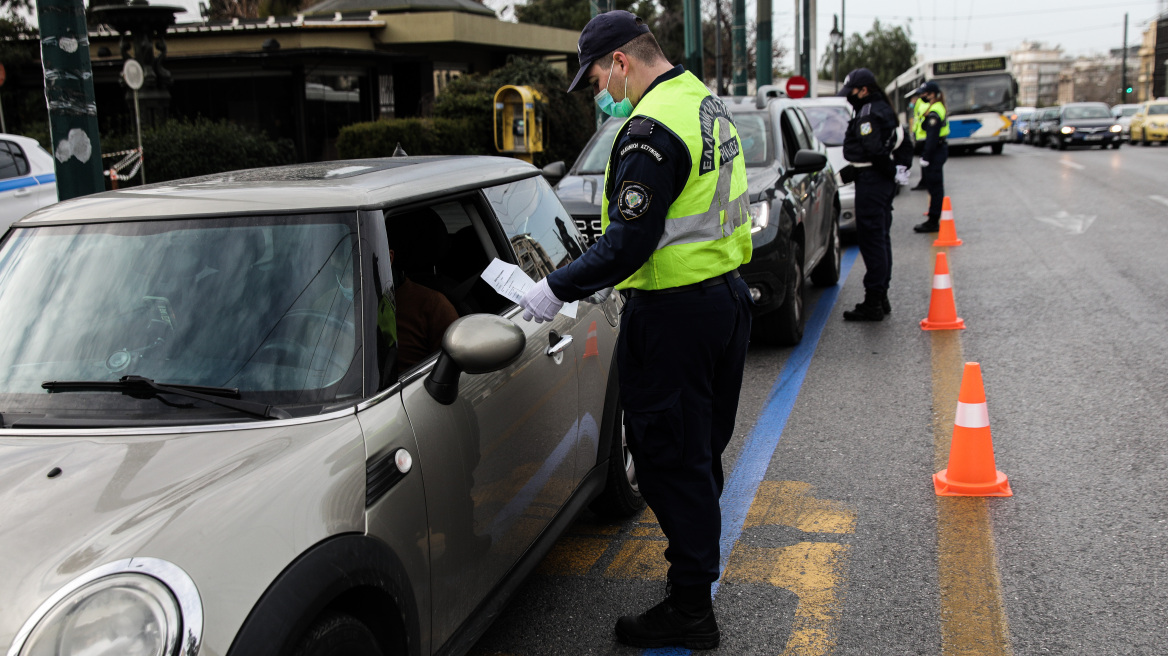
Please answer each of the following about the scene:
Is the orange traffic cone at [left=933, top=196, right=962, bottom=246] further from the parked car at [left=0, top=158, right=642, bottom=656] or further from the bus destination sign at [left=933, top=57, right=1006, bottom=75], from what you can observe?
the bus destination sign at [left=933, top=57, right=1006, bottom=75]

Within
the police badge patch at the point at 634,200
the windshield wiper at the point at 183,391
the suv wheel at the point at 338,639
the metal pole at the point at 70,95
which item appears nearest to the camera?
the suv wheel at the point at 338,639

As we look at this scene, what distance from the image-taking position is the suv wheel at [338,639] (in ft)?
6.59

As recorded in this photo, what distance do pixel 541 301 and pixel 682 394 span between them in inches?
22.0

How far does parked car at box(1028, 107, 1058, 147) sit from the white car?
3912 centimetres

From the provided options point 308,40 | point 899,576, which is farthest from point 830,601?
point 308,40

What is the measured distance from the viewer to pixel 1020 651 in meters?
3.21

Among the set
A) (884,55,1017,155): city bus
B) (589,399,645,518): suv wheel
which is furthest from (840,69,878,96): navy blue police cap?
(884,55,1017,155): city bus

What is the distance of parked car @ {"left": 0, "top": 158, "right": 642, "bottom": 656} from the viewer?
1899mm

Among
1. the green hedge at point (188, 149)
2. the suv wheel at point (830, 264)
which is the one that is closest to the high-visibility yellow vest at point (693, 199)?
the suv wheel at point (830, 264)

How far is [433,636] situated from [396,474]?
1.50ft

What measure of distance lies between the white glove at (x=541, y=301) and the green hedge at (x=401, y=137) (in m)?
15.1

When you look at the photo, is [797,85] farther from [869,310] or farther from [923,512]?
[923,512]

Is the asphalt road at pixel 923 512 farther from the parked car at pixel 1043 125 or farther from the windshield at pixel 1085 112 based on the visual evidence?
the parked car at pixel 1043 125

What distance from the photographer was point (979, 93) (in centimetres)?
3297
